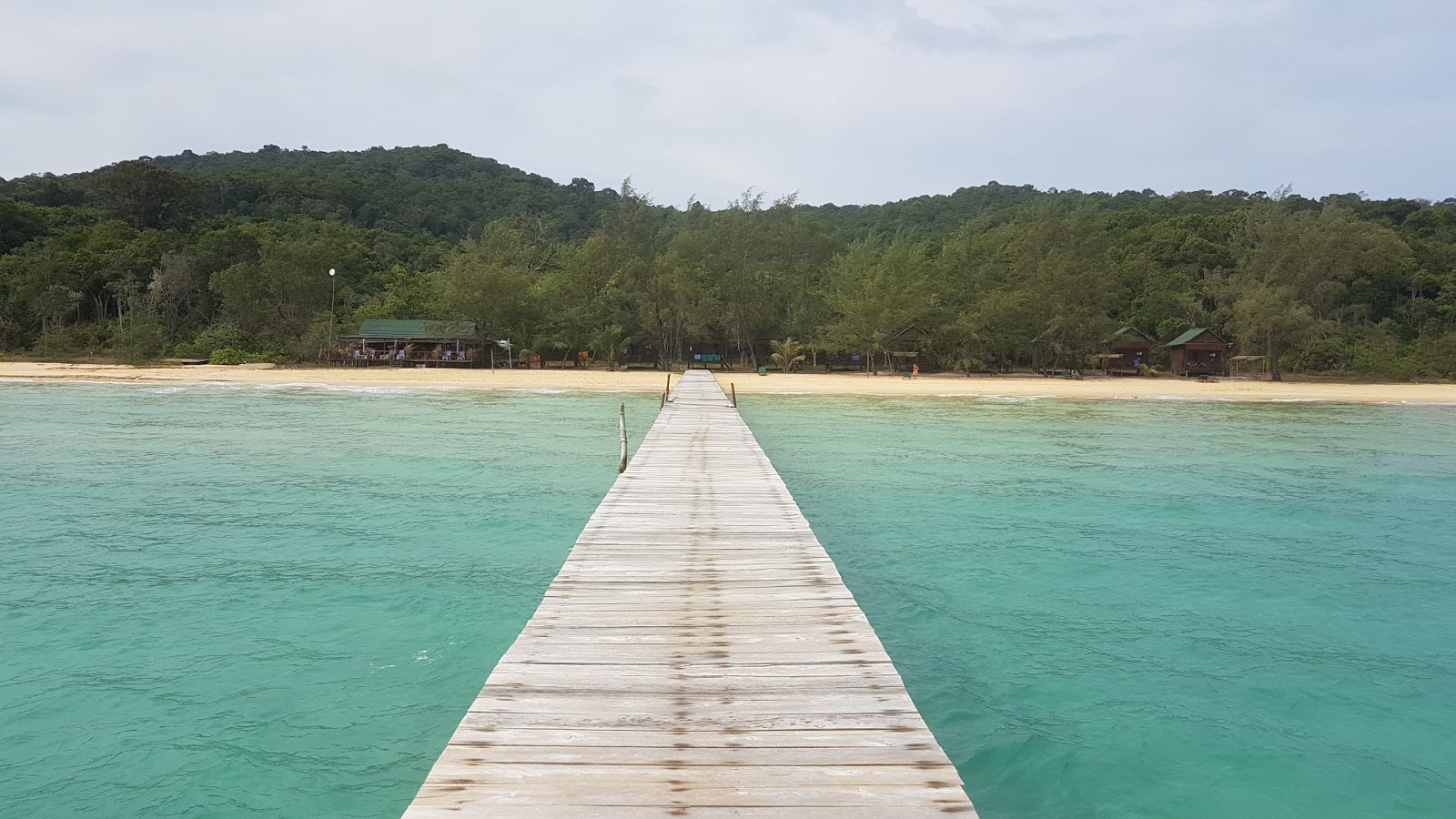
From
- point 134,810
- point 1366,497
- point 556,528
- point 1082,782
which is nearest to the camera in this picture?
point 134,810

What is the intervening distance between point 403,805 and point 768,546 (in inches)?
105

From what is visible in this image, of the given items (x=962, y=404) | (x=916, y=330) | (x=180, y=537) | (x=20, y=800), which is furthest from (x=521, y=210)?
(x=20, y=800)

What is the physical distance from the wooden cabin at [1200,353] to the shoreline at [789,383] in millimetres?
2627

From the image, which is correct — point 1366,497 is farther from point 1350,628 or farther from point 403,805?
point 403,805

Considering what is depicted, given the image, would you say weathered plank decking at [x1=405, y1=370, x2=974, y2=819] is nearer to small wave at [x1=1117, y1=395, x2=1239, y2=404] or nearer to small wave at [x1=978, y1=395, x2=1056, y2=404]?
small wave at [x1=978, y1=395, x2=1056, y2=404]

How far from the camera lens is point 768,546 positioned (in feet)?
18.3

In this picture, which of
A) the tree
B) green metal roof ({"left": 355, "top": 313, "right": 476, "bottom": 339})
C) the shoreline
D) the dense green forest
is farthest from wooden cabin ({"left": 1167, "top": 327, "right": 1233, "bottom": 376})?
green metal roof ({"left": 355, "top": 313, "right": 476, "bottom": 339})

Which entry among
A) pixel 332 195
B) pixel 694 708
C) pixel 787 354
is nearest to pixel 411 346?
pixel 787 354

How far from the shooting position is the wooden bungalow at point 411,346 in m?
40.8

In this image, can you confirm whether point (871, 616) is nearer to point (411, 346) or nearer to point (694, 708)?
point (694, 708)

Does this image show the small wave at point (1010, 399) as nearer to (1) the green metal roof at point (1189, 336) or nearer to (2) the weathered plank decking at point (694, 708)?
(1) the green metal roof at point (1189, 336)

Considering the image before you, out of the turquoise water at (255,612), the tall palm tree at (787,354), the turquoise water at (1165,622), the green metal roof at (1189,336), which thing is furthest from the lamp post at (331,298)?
the green metal roof at (1189,336)

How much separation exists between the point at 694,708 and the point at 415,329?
4170 centimetres

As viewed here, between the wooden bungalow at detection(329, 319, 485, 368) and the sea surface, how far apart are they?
1054 inches
